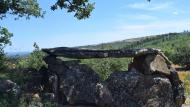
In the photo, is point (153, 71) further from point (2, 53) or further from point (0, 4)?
point (2, 53)

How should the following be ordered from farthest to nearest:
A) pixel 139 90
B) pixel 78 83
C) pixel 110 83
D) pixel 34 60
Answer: pixel 34 60, pixel 110 83, pixel 139 90, pixel 78 83

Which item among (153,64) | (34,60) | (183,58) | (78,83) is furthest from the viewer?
(183,58)

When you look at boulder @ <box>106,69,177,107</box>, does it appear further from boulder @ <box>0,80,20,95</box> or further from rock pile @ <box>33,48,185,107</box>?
boulder @ <box>0,80,20,95</box>

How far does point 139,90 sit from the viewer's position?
2166 centimetres

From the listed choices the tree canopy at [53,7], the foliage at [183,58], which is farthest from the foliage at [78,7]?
the foliage at [183,58]

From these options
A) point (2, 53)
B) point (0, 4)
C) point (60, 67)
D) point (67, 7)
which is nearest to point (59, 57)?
point (60, 67)

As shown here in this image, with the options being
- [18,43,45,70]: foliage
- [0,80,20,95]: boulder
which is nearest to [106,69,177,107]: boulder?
[0,80,20,95]: boulder

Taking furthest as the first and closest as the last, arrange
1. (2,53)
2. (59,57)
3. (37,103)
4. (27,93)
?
1. (2,53)
2. (59,57)
3. (27,93)
4. (37,103)

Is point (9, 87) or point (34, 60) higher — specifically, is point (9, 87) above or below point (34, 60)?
below

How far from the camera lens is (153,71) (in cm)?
2180

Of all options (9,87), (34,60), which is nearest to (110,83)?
(9,87)

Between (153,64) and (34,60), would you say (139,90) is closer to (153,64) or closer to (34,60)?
(153,64)

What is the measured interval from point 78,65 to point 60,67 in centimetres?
86

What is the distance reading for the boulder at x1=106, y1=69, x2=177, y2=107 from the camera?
2156cm
